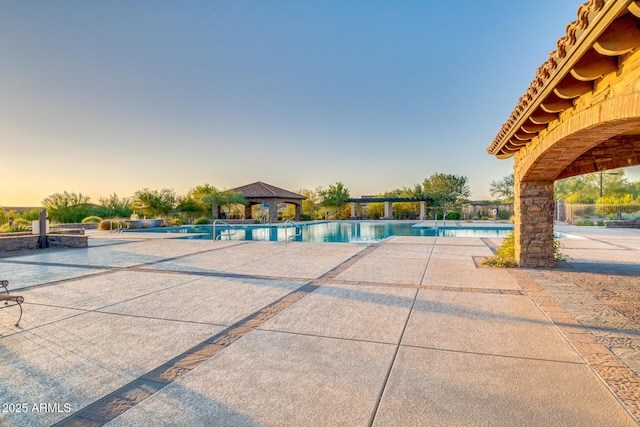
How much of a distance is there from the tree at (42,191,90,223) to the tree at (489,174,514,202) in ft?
162

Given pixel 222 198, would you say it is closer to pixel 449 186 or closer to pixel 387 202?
pixel 387 202

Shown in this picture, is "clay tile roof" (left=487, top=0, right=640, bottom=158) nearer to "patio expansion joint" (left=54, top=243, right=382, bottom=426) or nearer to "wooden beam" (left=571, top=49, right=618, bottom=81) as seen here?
"wooden beam" (left=571, top=49, right=618, bottom=81)

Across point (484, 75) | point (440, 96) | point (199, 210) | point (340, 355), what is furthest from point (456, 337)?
point (199, 210)

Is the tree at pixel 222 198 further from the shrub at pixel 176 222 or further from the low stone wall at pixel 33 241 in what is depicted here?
the low stone wall at pixel 33 241

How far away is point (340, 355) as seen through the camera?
9.89 feet

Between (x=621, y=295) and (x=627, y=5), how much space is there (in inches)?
Result: 187

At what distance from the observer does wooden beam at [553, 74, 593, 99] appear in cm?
349

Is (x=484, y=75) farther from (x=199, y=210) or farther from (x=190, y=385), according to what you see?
(x=199, y=210)

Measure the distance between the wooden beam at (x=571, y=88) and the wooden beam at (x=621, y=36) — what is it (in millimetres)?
1076

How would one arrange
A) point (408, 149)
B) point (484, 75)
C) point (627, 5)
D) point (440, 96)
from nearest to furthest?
point (627, 5)
point (484, 75)
point (440, 96)
point (408, 149)

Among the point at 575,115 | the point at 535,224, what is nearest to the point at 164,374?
the point at 575,115

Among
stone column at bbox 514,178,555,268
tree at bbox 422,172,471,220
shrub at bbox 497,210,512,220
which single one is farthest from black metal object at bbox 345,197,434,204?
stone column at bbox 514,178,555,268

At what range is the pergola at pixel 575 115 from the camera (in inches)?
95.9

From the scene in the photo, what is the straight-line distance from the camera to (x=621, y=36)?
7.92ft
